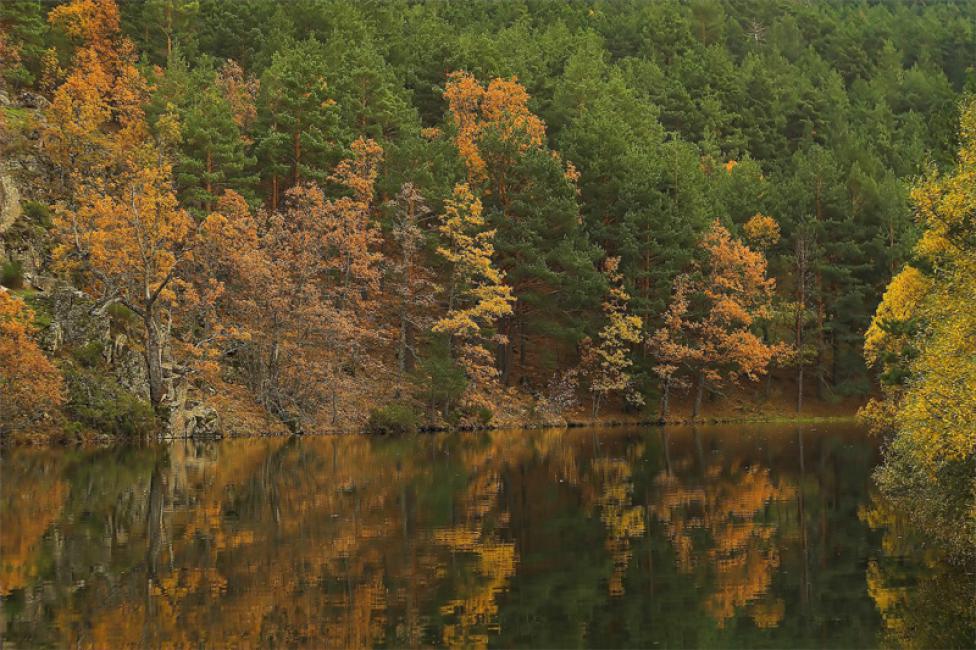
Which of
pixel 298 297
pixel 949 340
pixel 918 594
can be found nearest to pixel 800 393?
pixel 298 297

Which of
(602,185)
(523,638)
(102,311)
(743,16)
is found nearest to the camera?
(523,638)

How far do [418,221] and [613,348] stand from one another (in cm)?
1766

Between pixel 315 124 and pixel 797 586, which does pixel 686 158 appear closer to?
pixel 315 124

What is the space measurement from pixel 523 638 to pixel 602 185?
2666 inches

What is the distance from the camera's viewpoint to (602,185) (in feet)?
265

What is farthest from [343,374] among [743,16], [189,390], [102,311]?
[743,16]

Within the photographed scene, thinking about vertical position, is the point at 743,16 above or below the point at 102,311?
above

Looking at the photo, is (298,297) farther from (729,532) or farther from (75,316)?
(729,532)

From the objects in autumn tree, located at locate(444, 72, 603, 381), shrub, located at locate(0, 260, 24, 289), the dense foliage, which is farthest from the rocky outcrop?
autumn tree, located at locate(444, 72, 603, 381)

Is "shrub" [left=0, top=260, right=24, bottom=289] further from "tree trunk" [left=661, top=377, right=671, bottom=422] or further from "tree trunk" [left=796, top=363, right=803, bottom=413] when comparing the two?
"tree trunk" [left=796, top=363, right=803, bottom=413]

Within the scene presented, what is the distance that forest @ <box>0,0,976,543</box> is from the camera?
5591cm

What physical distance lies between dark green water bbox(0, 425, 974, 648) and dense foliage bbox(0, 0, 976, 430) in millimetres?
20395

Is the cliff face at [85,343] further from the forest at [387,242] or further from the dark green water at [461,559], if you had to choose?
the dark green water at [461,559]

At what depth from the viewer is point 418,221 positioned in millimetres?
73562
